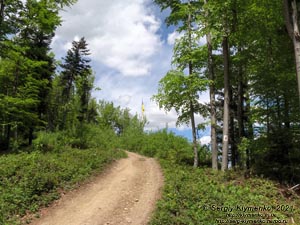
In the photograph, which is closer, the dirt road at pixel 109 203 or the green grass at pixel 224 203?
the green grass at pixel 224 203

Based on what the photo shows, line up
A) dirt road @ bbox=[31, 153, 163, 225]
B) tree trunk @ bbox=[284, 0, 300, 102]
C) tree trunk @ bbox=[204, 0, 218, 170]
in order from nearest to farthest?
1. dirt road @ bbox=[31, 153, 163, 225]
2. tree trunk @ bbox=[284, 0, 300, 102]
3. tree trunk @ bbox=[204, 0, 218, 170]

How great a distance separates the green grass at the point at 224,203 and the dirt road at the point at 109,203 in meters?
0.69

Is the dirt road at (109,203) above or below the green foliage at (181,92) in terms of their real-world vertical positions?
below

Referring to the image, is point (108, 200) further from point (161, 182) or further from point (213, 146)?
point (213, 146)

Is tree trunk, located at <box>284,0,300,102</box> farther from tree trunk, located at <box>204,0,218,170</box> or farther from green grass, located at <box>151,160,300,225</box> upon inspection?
tree trunk, located at <box>204,0,218,170</box>

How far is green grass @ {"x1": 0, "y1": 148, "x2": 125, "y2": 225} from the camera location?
814 cm

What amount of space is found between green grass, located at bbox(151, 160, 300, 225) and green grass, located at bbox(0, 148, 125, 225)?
4.09 metres

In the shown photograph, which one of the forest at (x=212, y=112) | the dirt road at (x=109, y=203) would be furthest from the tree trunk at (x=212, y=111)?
the dirt road at (x=109, y=203)

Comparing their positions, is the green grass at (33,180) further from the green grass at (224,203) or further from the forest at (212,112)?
the green grass at (224,203)

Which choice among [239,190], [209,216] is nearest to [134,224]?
[209,216]

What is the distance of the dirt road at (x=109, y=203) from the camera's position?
25.2 ft

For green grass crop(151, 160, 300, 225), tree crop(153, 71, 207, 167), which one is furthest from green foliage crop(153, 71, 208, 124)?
green grass crop(151, 160, 300, 225)

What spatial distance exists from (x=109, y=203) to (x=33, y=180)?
9.99 feet

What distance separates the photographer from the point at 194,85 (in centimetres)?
1380
